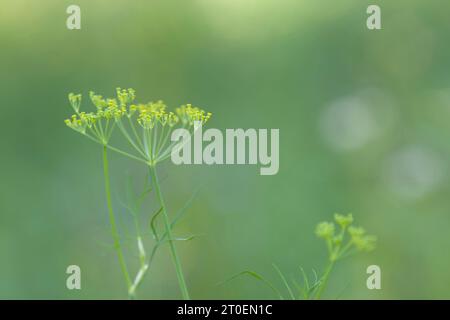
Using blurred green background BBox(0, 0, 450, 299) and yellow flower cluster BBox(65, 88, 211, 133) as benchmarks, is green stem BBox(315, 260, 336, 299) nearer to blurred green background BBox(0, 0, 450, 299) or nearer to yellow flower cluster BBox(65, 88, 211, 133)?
yellow flower cluster BBox(65, 88, 211, 133)

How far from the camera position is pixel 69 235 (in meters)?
2.09

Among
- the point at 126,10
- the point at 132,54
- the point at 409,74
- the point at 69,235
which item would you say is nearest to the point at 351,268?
the point at 409,74

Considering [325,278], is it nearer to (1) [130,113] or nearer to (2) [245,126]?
(1) [130,113]

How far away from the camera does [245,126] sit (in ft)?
7.82

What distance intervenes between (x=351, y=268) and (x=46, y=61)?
129cm

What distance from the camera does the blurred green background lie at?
6.66 feet

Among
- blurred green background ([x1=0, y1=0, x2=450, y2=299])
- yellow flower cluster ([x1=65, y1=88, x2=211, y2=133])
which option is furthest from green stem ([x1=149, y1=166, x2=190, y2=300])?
blurred green background ([x1=0, y1=0, x2=450, y2=299])

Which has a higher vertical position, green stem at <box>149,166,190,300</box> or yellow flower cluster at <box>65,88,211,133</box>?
yellow flower cluster at <box>65,88,211,133</box>

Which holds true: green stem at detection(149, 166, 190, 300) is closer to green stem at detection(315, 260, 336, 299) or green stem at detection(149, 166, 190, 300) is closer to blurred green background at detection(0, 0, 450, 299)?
green stem at detection(315, 260, 336, 299)

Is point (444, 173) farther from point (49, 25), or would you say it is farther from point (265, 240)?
point (49, 25)

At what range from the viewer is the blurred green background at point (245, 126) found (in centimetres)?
203

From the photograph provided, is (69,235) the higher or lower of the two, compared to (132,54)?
lower

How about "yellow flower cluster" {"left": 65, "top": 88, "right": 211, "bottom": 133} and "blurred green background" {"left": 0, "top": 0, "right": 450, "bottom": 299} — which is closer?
"yellow flower cluster" {"left": 65, "top": 88, "right": 211, "bottom": 133}

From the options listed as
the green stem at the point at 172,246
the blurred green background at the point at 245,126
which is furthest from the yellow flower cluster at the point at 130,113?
the blurred green background at the point at 245,126
